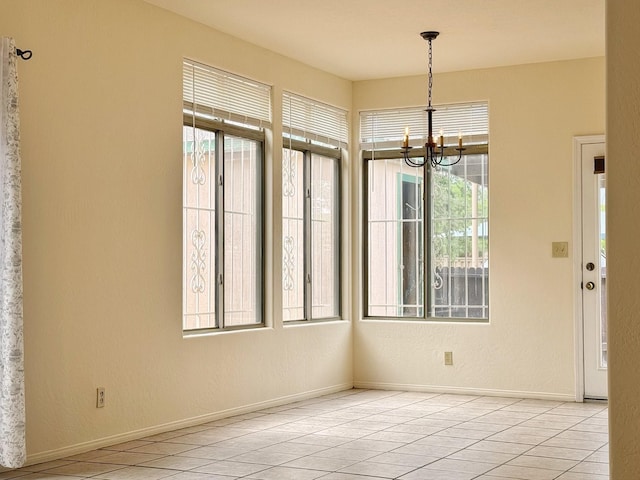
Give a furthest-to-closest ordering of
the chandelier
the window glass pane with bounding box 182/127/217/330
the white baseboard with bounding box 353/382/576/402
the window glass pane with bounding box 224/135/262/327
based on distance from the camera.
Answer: the white baseboard with bounding box 353/382/576/402, the window glass pane with bounding box 224/135/262/327, the chandelier, the window glass pane with bounding box 182/127/217/330

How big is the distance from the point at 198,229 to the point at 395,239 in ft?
7.18

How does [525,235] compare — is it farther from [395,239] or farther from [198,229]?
[198,229]

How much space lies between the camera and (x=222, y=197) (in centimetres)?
613

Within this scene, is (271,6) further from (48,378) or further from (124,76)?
(48,378)

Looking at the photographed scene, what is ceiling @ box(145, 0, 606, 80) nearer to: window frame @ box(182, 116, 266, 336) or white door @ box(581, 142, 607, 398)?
window frame @ box(182, 116, 266, 336)

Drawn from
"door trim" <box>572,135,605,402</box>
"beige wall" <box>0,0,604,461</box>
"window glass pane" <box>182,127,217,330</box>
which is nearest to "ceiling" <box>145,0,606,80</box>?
"beige wall" <box>0,0,604,461</box>

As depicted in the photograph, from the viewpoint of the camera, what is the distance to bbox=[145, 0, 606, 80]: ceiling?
18.1 ft

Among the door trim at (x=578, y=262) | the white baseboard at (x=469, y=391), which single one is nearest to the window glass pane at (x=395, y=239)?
the white baseboard at (x=469, y=391)

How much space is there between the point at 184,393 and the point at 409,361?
2.33 meters

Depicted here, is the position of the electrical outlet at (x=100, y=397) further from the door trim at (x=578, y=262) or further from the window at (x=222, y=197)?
the door trim at (x=578, y=262)

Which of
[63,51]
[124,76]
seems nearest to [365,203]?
[124,76]

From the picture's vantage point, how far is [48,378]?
4.68 m

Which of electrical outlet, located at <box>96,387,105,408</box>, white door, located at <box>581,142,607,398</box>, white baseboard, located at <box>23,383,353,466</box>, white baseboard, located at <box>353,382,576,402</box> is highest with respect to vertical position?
white door, located at <box>581,142,607,398</box>

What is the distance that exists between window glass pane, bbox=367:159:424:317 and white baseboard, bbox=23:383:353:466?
2.82ft
